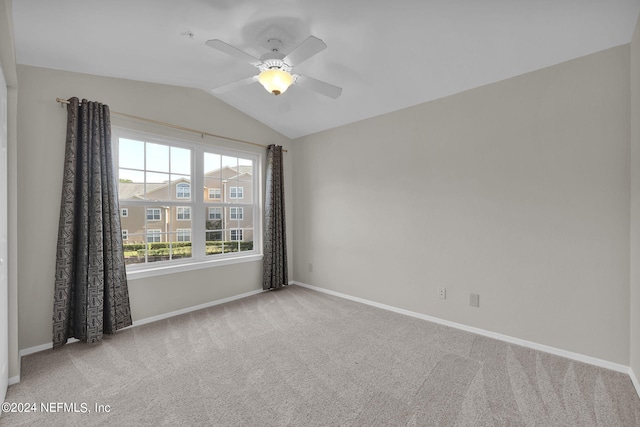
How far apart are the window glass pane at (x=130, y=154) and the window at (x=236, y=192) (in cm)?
111

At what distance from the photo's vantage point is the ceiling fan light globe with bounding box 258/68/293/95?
2113 millimetres

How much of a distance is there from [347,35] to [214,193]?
2510mm

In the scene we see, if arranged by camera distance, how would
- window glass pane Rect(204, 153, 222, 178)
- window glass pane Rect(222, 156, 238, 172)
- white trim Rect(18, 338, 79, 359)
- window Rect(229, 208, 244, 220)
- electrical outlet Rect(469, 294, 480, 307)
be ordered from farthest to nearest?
window Rect(229, 208, 244, 220), window glass pane Rect(222, 156, 238, 172), window glass pane Rect(204, 153, 222, 178), electrical outlet Rect(469, 294, 480, 307), white trim Rect(18, 338, 79, 359)

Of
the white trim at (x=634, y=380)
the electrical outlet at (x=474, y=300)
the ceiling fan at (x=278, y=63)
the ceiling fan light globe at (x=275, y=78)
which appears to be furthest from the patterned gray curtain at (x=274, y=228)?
the white trim at (x=634, y=380)

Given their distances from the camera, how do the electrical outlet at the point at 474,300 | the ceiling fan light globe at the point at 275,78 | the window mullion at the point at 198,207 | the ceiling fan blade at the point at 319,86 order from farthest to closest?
the window mullion at the point at 198,207 → the electrical outlet at the point at 474,300 → the ceiling fan blade at the point at 319,86 → the ceiling fan light globe at the point at 275,78

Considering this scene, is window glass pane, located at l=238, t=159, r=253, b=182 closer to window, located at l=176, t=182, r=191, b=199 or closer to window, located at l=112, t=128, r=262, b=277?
window, located at l=112, t=128, r=262, b=277

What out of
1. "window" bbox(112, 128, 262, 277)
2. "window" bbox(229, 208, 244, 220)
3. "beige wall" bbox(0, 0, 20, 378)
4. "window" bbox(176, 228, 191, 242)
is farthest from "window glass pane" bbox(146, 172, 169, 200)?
"beige wall" bbox(0, 0, 20, 378)

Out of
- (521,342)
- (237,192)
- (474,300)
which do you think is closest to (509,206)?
(474,300)

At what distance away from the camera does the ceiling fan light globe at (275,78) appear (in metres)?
Answer: 2.11

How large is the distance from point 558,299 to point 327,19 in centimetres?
282

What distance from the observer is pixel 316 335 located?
9.18ft

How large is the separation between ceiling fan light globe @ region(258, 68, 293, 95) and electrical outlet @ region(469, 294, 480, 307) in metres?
2.55

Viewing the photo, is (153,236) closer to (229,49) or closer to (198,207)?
(198,207)

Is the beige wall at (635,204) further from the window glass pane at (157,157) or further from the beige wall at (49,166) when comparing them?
the window glass pane at (157,157)
